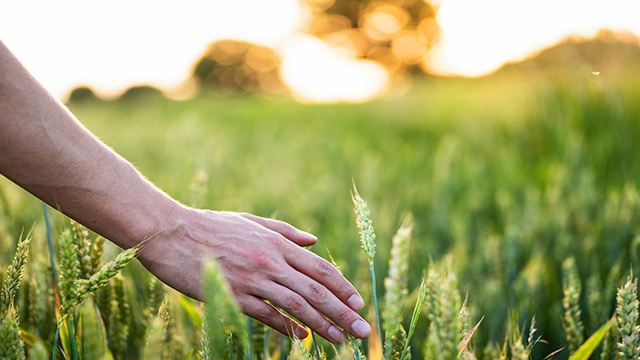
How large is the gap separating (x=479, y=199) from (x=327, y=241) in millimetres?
921

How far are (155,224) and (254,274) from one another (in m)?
0.20

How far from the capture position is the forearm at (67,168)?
611 mm

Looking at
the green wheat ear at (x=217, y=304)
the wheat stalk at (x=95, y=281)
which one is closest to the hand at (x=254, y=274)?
the wheat stalk at (x=95, y=281)

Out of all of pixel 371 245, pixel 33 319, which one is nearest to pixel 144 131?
pixel 33 319

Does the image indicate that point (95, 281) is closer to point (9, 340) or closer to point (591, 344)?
point (9, 340)

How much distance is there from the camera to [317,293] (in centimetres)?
74

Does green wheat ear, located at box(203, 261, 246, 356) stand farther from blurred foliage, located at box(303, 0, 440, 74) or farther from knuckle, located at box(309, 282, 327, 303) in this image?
blurred foliage, located at box(303, 0, 440, 74)

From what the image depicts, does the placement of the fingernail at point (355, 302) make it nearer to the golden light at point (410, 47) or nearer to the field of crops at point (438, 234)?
the field of crops at point (438, 234)

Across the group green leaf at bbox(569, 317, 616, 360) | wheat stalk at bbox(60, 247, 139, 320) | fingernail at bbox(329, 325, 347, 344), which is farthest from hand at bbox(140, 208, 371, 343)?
green leaf at bbox(569, 317, 616, 360)

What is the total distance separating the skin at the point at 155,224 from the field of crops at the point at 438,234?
0.06m

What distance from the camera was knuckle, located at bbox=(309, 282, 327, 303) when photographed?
74 centimetres

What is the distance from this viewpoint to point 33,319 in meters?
0.80

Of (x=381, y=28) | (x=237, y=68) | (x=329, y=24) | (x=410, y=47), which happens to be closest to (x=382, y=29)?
(x=381, y=28)

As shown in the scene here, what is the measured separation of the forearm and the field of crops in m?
0.07
